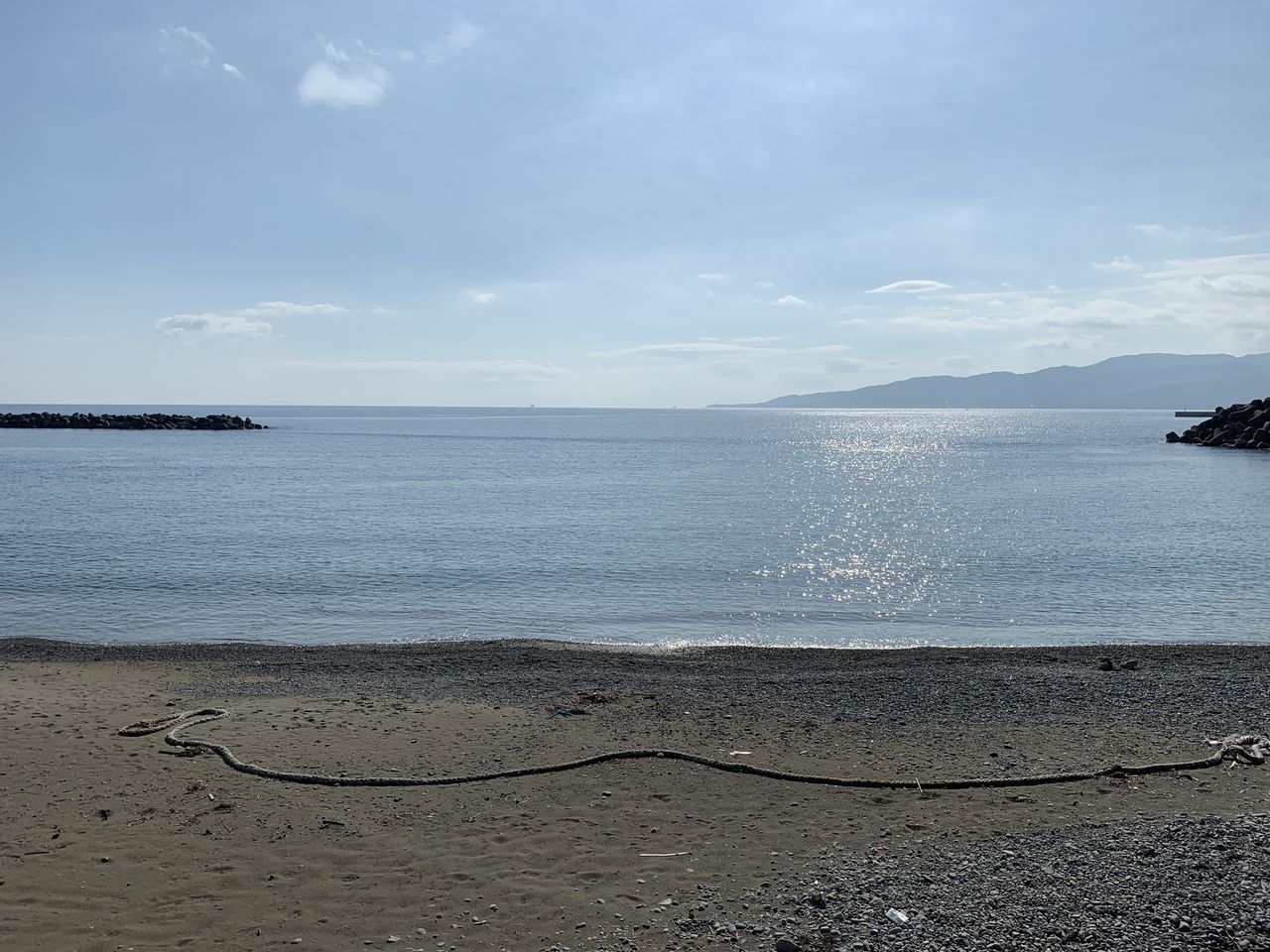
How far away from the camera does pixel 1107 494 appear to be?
5653cm

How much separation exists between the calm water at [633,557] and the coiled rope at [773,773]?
34.3 feet

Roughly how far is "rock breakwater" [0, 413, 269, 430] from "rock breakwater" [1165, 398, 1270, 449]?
147m

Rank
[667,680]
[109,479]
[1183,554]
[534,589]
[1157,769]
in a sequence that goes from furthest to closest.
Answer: [109,479] < [1183,554] < [534,589] < [667,680] < [1157,769]

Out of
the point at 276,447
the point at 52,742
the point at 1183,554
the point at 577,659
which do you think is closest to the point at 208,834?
the point at 52,742

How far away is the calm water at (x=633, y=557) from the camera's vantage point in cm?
2303

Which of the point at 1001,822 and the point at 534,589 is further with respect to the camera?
the point at 534,589

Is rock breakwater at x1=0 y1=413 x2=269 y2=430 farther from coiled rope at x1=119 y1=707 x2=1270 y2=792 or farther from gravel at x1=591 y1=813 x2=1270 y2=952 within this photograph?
gravel at x1=591 y1=813 x2=1270 y2=952

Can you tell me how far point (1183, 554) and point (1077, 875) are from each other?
30849 mm

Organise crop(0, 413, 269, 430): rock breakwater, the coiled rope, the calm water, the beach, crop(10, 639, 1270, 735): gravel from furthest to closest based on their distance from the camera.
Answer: crop(0, 413, 269, 430): rock breakwater < the calm water < crop(10, 639, 1270, 735): gravel < the coiled rope < the beach

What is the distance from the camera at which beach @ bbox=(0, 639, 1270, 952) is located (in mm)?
6840

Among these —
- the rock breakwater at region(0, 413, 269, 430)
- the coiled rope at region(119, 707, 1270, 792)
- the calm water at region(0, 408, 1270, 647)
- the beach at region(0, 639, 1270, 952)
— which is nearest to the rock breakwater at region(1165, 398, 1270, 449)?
the calm water at region(0, 408, 1270, 647)

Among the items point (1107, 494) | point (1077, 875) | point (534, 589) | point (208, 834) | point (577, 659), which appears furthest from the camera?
point (1107, 494)

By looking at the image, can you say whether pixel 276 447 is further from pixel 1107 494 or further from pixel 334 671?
pixel 334 671

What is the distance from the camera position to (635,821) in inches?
351
